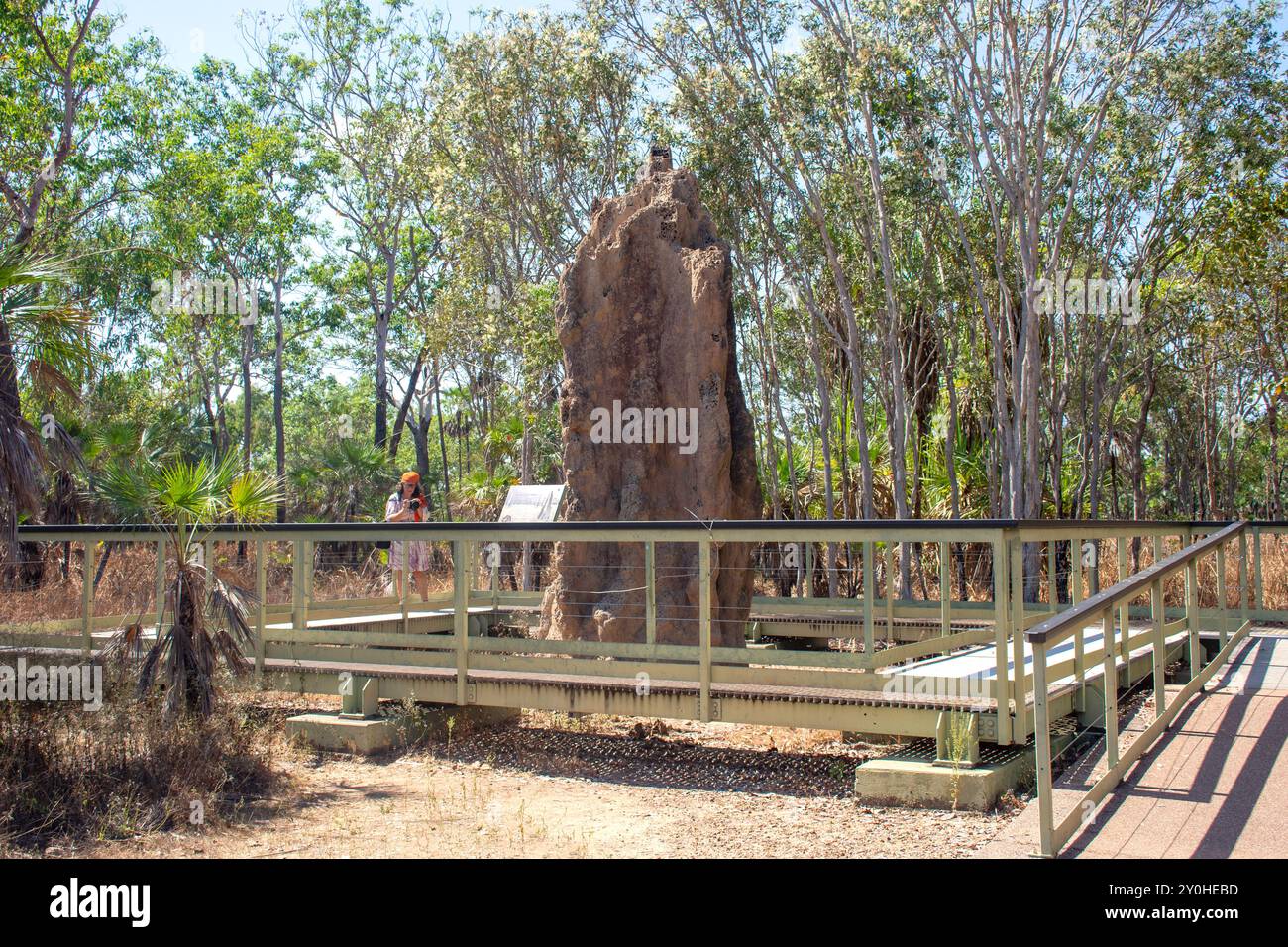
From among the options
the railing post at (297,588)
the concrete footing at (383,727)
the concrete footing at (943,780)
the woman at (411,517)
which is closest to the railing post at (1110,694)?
the concrete footing at (943,780)

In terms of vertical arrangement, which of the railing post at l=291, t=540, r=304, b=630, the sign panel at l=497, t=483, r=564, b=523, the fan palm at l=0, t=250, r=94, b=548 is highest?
the fan palm at l=0, t=250, r=94, b=548

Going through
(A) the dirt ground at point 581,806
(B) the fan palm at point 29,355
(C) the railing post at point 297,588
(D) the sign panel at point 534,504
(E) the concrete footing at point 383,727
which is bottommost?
(A) the dirt ground at point 581,806

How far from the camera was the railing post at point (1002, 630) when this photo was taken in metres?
6.85

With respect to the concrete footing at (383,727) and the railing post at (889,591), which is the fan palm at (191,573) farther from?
the railing post at (889,591)

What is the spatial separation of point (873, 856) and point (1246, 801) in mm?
1897

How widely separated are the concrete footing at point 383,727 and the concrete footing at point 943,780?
11.7 feet

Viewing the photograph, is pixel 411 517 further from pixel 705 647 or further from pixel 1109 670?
pixel 1109 670

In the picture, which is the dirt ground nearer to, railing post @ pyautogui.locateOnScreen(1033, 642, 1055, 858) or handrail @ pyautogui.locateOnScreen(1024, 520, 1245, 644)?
railing post @ pyautogui.locateOnScreen(1033, 642, 1055, 858)

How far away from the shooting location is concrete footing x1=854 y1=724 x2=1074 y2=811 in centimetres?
681

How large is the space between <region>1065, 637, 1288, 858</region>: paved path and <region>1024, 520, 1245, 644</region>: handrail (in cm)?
93

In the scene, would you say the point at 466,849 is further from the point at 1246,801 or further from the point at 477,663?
the point at 1246,801

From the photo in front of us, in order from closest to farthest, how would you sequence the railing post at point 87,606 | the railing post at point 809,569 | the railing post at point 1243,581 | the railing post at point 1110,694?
the railing post at point 1110,694 → the railing post at point 87,606 → the railing post at point 1243,581 → the railing post at point 809,569

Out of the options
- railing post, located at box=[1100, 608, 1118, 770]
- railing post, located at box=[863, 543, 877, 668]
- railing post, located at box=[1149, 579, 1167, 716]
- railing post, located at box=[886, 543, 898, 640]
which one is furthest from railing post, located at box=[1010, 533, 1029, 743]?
railing post, located at box=[886, 543, 898, 640]

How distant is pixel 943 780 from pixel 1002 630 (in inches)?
37.5
